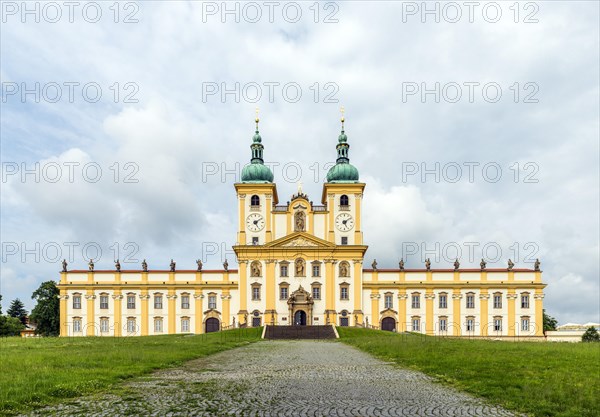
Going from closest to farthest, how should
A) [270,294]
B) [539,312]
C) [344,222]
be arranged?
[270,294], [539,312], [344,222]

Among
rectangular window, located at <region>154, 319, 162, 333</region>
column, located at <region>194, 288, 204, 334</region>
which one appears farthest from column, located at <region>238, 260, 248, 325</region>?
rectangular window, located at <region>154, 319, 162, 333</region>

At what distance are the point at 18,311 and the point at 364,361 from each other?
96974 mm

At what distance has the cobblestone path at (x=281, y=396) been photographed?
34.5ft

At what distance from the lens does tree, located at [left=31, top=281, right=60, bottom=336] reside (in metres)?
68.9

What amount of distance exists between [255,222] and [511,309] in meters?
30.1

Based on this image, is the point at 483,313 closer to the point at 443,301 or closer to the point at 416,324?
the point at 443,301

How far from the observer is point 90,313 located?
210ft

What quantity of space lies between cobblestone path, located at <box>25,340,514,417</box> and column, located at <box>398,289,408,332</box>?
47098 millimetres

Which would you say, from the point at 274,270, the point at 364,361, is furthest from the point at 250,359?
the point at 274,270

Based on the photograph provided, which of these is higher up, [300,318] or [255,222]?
[255,222]

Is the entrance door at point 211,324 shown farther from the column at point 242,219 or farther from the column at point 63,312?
the column at point 63,312

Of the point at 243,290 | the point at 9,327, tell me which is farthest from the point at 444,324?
the point at 9,327

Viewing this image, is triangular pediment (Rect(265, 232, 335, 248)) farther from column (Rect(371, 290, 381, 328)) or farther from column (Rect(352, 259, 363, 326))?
column (Rect(371, 290, 381, 328))

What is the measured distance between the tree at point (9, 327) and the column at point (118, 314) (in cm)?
1509
